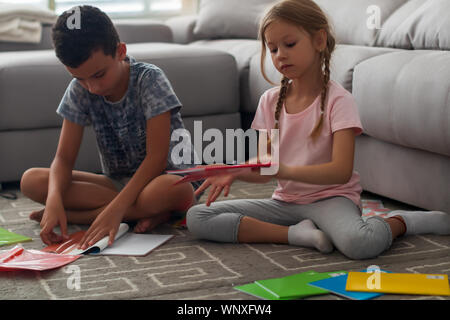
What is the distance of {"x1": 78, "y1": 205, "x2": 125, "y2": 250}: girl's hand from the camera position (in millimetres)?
1372

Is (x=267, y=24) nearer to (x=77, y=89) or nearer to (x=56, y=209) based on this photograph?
(x=77, y=89)

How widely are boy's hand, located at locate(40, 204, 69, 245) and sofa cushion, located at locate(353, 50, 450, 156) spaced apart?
2.56ft

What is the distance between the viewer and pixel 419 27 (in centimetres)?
182

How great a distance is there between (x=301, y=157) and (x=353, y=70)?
0.46m

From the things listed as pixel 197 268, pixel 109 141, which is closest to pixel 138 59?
pixel 109 141

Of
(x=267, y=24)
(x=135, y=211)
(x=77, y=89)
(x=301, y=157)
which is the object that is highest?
(x=267, y=24)

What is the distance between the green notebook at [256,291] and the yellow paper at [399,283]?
0.13 meters

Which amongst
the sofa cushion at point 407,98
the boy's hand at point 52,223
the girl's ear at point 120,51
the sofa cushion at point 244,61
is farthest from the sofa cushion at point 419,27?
the boy's hand at point 52,223

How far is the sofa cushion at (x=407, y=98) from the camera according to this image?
1432 mm

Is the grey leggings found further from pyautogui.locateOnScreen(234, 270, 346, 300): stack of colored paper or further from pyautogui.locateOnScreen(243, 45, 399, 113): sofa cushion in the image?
pyautogui.locateOnScreen(243, 45, 399, 113): sofa cushion

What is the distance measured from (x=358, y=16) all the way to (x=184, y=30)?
3.35 ft

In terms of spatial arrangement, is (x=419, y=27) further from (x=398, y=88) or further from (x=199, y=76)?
(x=199, y=76)
